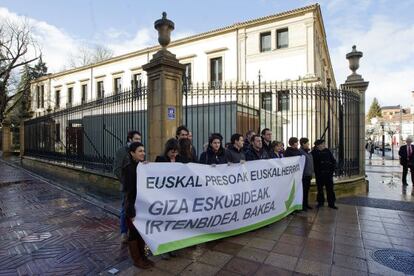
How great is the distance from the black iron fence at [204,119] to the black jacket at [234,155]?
2387 millimetres

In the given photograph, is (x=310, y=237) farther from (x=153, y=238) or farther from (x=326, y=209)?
(x=153, y=238)

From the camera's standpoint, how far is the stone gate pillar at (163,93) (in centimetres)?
634

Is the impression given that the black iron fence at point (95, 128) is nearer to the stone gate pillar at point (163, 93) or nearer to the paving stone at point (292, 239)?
the stone gate pillar at point (163, 93)

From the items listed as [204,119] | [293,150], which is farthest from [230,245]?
[204,119]

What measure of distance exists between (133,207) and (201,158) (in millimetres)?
1630

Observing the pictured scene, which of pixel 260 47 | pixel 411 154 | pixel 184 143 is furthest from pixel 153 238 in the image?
pixel 260 47

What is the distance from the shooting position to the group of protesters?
11.7 ft

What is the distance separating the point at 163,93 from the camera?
20.9ft

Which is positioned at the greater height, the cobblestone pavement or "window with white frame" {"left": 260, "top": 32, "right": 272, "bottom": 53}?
"window with white frame" {"left": 260, "top": 32, "right": 272, "bottom": 53}

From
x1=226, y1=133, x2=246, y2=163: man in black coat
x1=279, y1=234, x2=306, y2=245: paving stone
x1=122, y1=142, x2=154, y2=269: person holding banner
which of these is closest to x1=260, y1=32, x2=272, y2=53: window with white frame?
x1=226, y1=133, x2=246, y2=163: man in black coat

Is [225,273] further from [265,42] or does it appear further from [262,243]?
[265,42]

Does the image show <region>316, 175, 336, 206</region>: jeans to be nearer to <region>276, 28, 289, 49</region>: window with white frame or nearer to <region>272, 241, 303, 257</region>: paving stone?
<region>272, 241, 303, 257</region>: paving stone

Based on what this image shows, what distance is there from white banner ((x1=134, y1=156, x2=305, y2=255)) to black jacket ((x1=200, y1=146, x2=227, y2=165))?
31 cm

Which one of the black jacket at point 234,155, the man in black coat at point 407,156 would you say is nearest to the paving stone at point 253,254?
the black jacket at point 234,155
